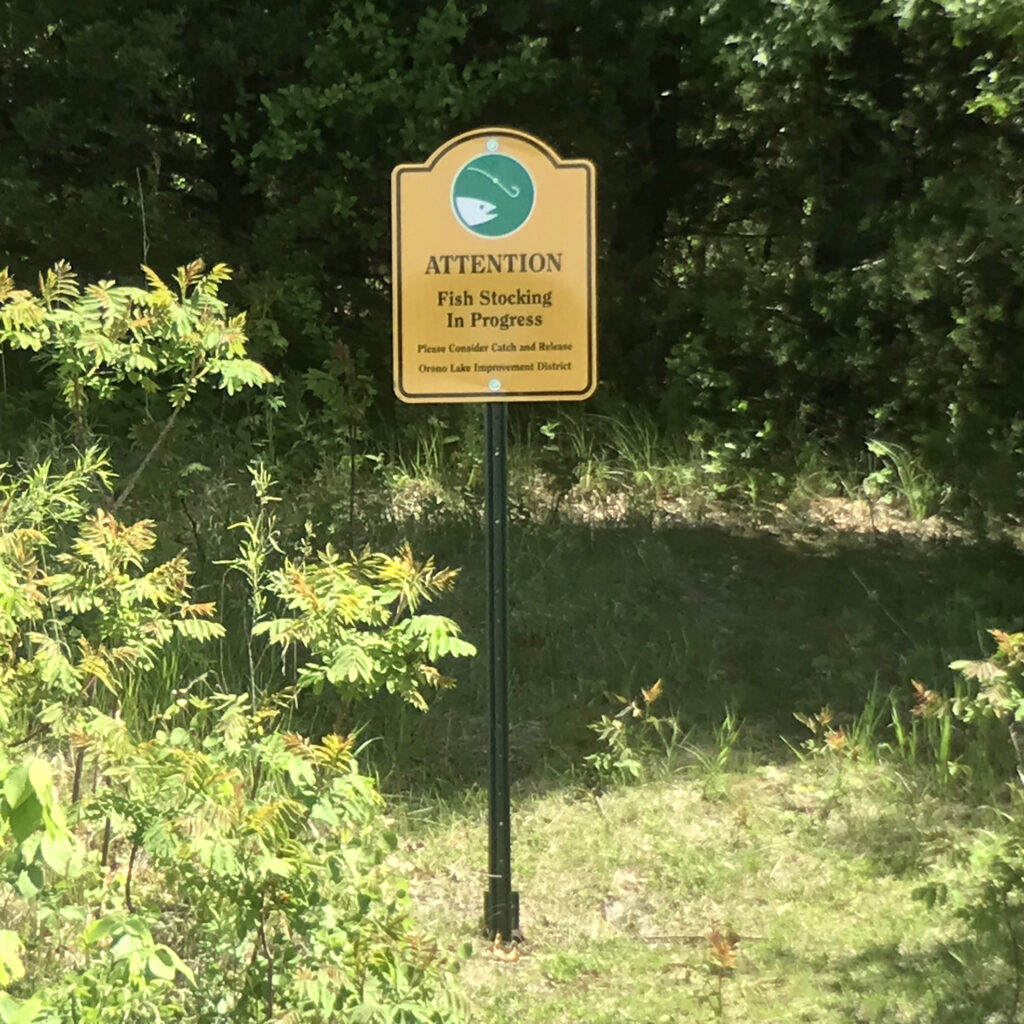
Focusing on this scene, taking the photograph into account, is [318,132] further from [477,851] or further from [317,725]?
[477,851]

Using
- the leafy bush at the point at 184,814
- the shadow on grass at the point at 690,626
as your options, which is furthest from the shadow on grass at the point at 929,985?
the shadow on grass at the point at 690,626

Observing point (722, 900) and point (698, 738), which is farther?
point (698, 738)

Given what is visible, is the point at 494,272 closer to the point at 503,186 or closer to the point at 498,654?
the point at 503,186

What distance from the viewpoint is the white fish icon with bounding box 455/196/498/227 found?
3.15 m

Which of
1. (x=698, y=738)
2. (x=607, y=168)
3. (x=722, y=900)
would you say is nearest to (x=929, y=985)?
(x=722, y=900)

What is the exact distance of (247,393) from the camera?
7.21 meters

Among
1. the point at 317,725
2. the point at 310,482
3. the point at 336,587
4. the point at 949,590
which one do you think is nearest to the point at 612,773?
the point at 317,725

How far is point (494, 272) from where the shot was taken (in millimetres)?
3188

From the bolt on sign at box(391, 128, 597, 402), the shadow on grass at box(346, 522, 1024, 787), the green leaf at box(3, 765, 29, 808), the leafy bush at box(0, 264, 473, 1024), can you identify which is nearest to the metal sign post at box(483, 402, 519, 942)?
the bolt on sign at box(391, 128, 597, 402)

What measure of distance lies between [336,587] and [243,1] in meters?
4.98

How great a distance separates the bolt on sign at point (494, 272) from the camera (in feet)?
10.3

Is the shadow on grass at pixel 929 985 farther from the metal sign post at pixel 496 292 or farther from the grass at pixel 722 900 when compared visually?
the metal sign post at pixel 496 292

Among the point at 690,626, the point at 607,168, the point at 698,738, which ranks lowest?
the point at 698,738

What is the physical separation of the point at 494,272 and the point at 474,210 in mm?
154
